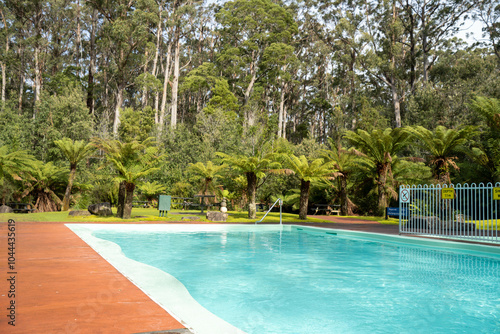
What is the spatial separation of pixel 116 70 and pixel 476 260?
32.0 m

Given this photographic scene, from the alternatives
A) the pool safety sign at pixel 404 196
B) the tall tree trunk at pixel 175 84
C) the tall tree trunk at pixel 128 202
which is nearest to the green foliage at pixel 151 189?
the tall tree trunk at pixel 128 202

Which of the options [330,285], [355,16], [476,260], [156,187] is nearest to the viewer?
[330,285]

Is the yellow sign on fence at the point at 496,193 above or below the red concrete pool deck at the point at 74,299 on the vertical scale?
above

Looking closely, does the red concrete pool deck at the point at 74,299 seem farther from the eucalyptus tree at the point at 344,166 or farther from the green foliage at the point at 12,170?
the eucalyptus tree at the point at 344,166

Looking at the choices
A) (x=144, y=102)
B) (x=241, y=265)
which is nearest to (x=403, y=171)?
(x=241, y=265)

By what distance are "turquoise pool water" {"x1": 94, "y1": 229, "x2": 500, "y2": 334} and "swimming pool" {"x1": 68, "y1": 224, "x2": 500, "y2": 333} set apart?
0.01 m

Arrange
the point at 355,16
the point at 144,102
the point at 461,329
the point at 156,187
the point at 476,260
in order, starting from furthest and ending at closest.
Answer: the point at 144,102 → the point at 355,16 → the point at 156,187 → the point at 476,260 → the point at 461,329

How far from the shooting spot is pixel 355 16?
35688 millimetres

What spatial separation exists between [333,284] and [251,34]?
3432cm

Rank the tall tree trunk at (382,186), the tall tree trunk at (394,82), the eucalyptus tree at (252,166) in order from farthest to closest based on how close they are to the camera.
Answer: the tall tree trunk at (394,82), the tall tree trunk at (382,186), the eucalyptus tree at (252,166)

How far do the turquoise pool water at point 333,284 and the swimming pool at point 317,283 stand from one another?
0.01 m

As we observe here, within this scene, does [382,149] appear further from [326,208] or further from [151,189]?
[151,189]

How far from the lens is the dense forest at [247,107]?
17.8 metres

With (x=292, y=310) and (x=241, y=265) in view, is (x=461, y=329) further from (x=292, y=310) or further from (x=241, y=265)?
(x=241, y=265)
